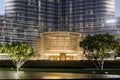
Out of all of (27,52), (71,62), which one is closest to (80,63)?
(71,62)

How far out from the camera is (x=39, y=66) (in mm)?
141875

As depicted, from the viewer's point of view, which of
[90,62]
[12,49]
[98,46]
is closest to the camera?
[98,46]

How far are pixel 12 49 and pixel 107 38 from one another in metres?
29.2

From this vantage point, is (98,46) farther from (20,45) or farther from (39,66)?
(39,66)

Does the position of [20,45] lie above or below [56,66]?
above

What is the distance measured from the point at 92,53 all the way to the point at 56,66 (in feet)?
98.2

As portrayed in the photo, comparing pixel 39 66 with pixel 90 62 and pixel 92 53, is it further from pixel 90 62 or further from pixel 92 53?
pixel 92 53

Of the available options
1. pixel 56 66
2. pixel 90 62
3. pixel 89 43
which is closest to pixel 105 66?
pixel 90 62

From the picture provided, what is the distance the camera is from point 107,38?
A: 4331 inches

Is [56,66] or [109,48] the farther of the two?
[56,66]

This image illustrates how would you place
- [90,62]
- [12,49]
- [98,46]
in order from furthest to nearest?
[90,62] < [12,49] < [98,46]

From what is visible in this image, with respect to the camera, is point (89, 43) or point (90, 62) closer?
point (89, 43)

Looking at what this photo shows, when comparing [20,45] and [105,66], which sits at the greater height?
[20,45]

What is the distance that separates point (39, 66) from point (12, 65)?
10.5 m
